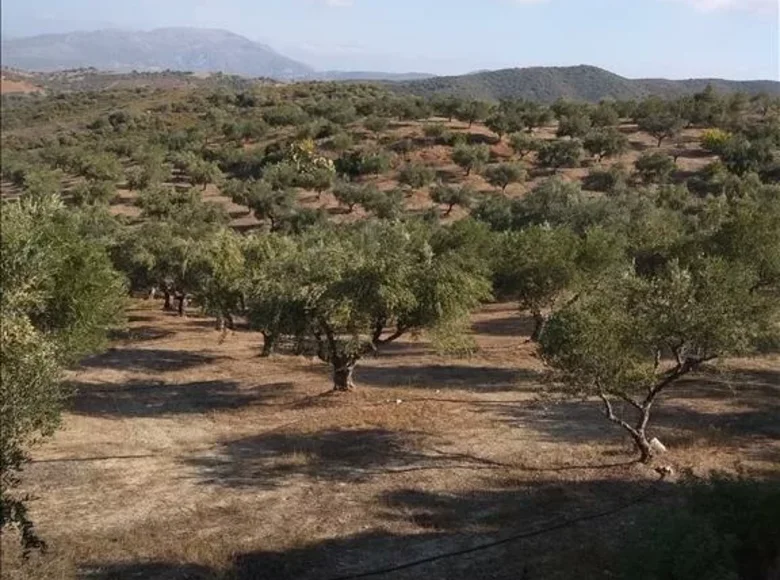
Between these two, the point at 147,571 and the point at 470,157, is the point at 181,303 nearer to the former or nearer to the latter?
the point at 147,571

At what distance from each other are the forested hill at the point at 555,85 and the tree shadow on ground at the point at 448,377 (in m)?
124

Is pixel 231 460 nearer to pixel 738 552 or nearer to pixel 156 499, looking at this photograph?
pixel 156 499

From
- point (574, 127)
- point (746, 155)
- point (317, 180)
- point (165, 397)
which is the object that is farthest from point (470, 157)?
point (165, 397)

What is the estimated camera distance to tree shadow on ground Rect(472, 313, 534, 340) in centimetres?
3594

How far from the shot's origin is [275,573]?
1400 cm

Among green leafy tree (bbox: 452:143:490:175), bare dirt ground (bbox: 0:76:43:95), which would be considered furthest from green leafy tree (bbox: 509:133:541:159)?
bare dirt ground (bbox: 0:76:43:95)

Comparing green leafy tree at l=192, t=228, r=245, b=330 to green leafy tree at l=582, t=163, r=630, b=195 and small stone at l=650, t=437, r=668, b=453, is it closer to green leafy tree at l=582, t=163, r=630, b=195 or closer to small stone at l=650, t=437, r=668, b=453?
small stone at l=650, t=437, r=668, b=453

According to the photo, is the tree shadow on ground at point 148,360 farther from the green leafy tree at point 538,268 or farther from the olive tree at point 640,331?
the olive tree at point 640,331

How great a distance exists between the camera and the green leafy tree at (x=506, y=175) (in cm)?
6769

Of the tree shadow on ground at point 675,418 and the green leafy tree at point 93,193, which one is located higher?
the green leafy tree at point 93,193

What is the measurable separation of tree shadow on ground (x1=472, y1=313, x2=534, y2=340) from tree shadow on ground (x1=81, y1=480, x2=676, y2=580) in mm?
17960

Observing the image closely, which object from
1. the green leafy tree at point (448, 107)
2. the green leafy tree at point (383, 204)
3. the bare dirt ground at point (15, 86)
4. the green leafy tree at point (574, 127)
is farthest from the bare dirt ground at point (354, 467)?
the green leafy tree at point (448, 107)

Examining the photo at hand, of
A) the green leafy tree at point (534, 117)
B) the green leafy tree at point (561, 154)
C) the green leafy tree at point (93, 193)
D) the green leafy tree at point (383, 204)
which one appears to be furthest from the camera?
the green leafy tree at point (534, 117)

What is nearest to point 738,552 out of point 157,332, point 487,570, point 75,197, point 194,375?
point 487,570
